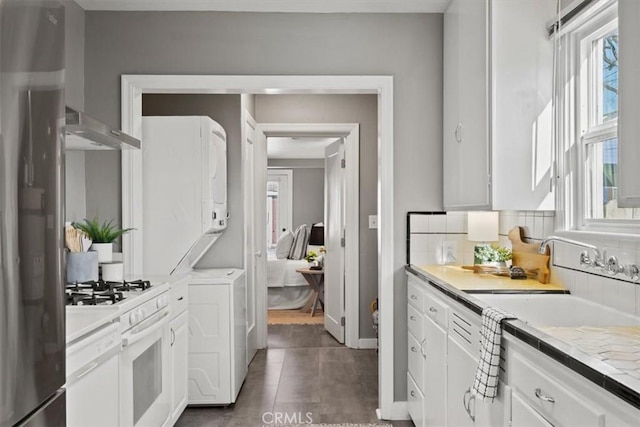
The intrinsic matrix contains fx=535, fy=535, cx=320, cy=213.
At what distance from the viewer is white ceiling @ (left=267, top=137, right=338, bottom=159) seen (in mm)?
6965

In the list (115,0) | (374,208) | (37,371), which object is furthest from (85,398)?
(374,208)

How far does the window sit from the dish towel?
0.75m

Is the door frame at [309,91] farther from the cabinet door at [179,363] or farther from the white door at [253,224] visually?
the white door at [253,224]

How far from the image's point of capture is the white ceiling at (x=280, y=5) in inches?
124

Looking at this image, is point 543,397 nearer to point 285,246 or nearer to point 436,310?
point 436,310

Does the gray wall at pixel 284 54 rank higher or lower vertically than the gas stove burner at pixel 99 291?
higher

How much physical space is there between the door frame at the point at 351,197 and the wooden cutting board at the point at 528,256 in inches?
80.9

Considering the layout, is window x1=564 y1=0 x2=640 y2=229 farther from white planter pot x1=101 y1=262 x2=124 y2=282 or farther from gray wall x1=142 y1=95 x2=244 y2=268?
gray wall x1=142 y1=95 x2=244 y2=268

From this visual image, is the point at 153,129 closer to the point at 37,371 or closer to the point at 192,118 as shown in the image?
the point at 192,118

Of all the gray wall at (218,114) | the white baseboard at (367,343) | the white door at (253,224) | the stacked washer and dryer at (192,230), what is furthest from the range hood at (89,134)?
the white baseboard at (367,343)

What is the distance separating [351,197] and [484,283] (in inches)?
97.0

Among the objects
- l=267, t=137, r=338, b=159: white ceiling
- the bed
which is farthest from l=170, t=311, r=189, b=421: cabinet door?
l=267, t=137, r=338, b=159: white ceiling

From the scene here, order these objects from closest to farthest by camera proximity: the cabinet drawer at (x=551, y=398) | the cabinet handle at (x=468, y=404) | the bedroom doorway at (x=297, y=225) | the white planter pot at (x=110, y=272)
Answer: the cabinet drawer at (x=551, y=398)
the cabinet handle at (x=468, y=404)
the white planter pot at (x=110, y=272)
the bedroom doorway at (x=297, y=225)

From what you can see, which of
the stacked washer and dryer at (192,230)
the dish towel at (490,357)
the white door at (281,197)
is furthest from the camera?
the white door at (281,197)
